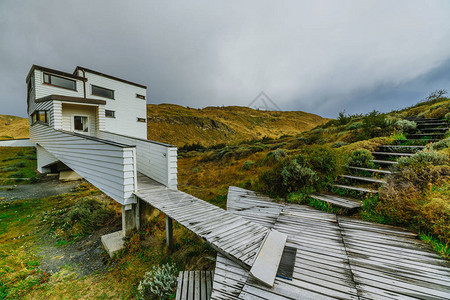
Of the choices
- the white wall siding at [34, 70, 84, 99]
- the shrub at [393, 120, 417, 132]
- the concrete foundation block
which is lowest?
the concrete foundation block

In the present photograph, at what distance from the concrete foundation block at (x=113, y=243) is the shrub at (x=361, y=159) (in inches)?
283

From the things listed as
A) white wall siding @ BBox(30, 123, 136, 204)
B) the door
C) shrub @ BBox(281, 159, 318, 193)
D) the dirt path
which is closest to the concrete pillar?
white wall siding @ BBox(30, 123, 136, 204)

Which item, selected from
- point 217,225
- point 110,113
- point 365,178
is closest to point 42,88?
point 110,113

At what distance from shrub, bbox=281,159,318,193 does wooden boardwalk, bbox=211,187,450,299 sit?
1.46m

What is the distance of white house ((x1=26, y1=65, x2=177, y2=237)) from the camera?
17.1 feet

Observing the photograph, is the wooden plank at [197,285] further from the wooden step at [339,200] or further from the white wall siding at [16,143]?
the white wall siding at [16,143]

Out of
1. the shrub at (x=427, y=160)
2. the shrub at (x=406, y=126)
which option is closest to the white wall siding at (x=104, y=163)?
the shrub at (x=427, y=160)

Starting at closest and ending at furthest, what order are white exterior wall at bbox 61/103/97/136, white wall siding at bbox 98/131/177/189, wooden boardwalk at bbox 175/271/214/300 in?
wooden boardwalk at bbox 175/271/214/300 → white wall siding at bbox 98/131/177/189 → white exterior wall at bbox 61/103/97/136

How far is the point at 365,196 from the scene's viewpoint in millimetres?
4039

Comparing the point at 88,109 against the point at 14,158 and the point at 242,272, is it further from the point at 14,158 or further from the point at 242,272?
the point at 14,158

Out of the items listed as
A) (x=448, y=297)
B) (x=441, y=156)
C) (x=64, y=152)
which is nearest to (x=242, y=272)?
(x=448, y=297)

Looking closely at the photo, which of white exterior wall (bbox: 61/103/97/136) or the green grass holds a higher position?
white exterior wall (bbox: 61/103/97/136)

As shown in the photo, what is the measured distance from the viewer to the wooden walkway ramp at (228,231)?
2.46 m

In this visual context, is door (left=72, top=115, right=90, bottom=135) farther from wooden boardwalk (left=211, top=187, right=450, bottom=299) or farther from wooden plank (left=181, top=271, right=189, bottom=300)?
wooden boardwalk (left=211, top=187, right=450, bottom=299)
